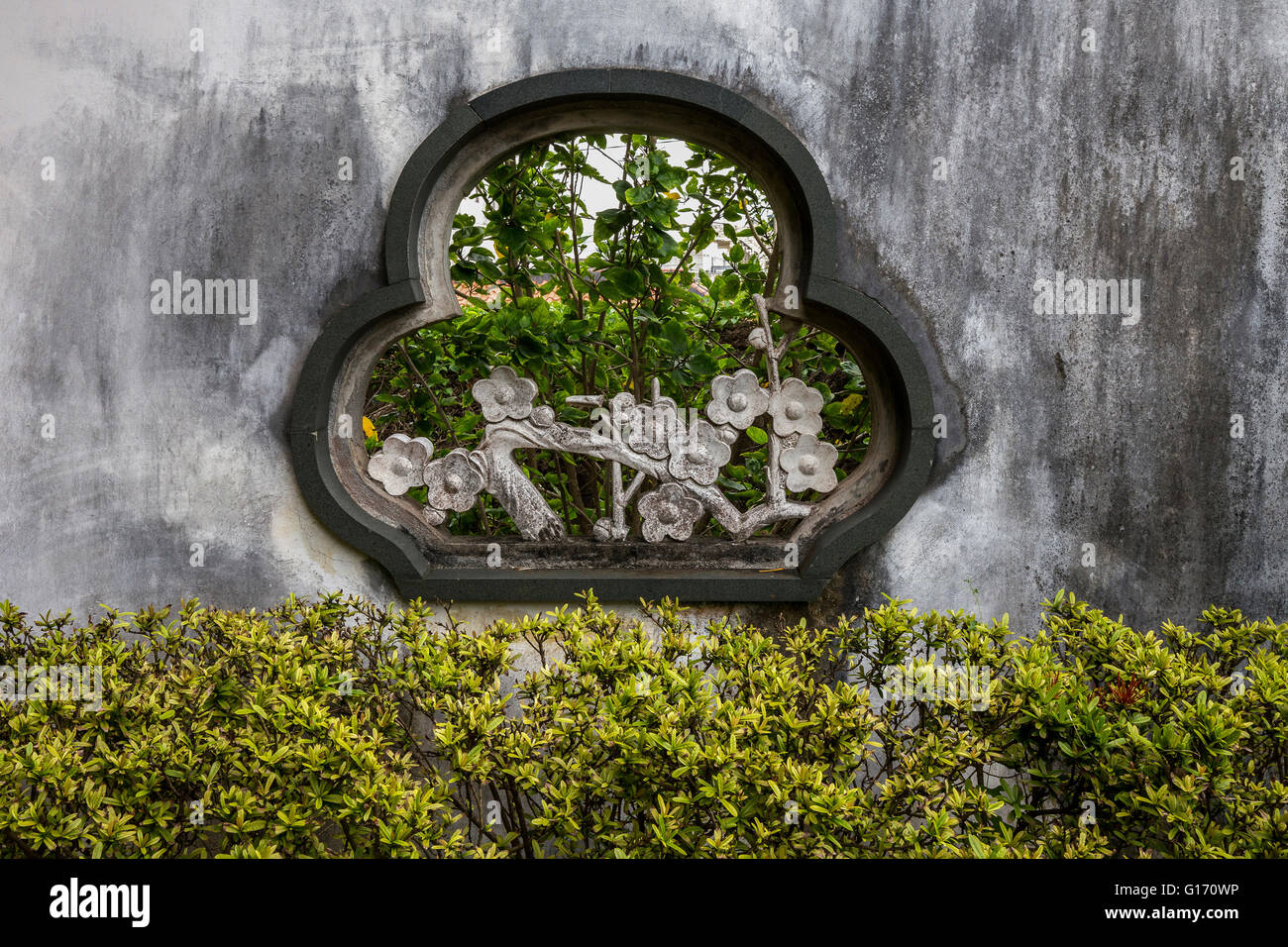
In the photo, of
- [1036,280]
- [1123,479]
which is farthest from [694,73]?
[1123,479]

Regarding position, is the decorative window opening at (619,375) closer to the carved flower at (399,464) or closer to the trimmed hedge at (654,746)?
the carved flower at (399,464)

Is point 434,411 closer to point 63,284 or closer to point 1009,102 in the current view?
point 63,284

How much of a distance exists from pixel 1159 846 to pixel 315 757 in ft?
7.85

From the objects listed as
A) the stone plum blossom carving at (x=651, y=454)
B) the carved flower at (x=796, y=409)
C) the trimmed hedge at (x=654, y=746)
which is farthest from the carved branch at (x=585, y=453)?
the trimmed hedge at (x=654, y=746)

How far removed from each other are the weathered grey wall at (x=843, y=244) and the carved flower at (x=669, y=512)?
0.67m

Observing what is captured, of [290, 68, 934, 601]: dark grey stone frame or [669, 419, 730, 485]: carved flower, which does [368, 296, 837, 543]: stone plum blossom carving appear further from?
[290, 68, 934, 601]: dark grey stone frame

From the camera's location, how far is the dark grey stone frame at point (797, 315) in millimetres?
3605

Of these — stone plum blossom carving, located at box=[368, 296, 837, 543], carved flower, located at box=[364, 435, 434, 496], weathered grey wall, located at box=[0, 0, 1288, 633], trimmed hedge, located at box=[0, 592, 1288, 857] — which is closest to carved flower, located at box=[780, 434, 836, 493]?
stone plum blossom carving, located at box=[368, 296, 837, 543]

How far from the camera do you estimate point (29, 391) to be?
3850mm

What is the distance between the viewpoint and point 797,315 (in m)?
3.74

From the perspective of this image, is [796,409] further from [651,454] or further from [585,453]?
[585,453]

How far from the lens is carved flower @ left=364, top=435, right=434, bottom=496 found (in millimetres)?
3816

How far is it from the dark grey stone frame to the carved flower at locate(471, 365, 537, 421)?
0.42 meters

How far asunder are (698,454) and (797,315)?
0.67 meters
